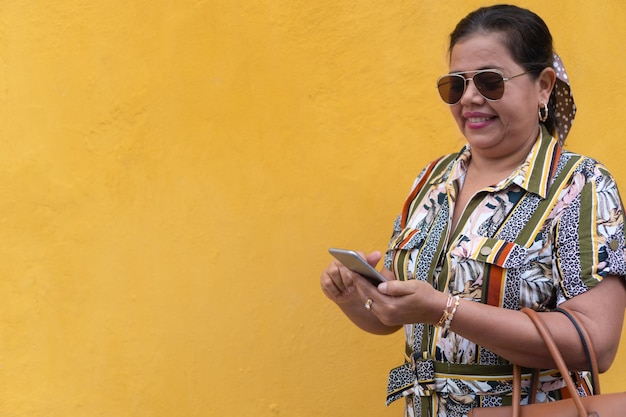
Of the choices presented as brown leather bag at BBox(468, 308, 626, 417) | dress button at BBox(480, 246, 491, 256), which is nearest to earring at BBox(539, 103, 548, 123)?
dress button at BBox(480, 246, 491, 256)

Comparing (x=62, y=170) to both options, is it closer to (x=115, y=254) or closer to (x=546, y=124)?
(x=115, y=254)

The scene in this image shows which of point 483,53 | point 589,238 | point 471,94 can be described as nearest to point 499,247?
point 589,238

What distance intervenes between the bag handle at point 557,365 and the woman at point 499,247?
0.10ft

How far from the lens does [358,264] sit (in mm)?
2383

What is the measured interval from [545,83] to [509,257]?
1.86ft

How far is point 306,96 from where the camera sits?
3.52 metres

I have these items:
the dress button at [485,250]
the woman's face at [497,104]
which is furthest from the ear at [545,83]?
the dress button at [485,250]

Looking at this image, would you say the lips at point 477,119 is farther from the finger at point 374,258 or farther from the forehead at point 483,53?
the finger at point 374,258

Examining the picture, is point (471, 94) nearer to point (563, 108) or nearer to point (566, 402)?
point (563, 108)

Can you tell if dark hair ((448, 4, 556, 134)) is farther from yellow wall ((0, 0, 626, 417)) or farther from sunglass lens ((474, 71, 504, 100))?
yellow wall ((0, 0, 626, 417))

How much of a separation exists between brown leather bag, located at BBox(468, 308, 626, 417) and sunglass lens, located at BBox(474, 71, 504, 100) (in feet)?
2.02

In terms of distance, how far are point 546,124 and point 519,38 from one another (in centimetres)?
30

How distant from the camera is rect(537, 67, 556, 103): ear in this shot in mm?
2658

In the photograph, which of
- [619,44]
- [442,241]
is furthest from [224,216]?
[619,44]
